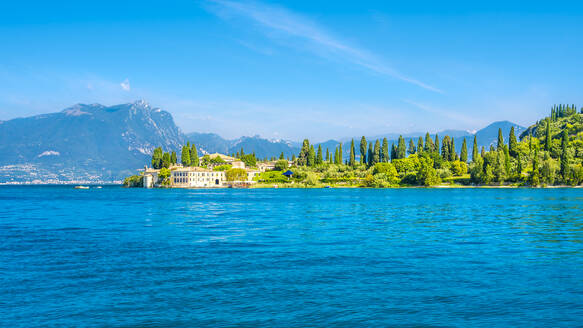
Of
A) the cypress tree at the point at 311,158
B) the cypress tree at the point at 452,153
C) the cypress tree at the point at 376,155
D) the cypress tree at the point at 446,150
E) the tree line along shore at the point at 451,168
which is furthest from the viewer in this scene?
the cypress tree at the point at 311,158

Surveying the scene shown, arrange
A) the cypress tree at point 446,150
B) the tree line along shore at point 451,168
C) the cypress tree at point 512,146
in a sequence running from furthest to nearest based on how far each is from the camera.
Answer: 1. the cypress tree at point 446,150
2. the cypress tree at point 512,146
3. the tree line along shore at point 451,168

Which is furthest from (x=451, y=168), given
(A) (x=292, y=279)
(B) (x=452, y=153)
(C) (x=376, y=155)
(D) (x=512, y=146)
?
(A) (x=292, y=279)

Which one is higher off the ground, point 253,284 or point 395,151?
point 395,151

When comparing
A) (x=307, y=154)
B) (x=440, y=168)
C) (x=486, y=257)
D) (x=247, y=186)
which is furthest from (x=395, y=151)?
(x=486, y=257)

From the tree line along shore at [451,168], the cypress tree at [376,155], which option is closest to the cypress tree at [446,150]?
the tree line along shore at [451,168]

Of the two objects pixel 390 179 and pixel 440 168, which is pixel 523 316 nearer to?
pixel 390 179

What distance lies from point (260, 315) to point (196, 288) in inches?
159

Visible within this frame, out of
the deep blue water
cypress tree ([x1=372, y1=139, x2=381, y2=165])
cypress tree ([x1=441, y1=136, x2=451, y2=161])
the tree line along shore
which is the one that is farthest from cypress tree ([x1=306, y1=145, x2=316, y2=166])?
the deep blue water

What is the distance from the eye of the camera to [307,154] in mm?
198000

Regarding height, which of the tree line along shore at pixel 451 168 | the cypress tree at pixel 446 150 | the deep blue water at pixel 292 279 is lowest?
the deep blue water at pixel 292 279

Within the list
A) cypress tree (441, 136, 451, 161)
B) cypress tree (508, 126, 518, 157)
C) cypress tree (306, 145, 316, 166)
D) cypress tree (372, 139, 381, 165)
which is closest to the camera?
cypress tree (508, 126, 518, 157)

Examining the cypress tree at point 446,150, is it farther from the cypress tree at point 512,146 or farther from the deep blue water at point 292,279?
the deep blue water at point 292,279

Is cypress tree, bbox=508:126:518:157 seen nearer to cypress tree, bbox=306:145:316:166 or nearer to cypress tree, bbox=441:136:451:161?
cypress tree, bbox=441:136:451:161

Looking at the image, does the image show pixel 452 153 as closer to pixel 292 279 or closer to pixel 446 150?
pixel 446 150
